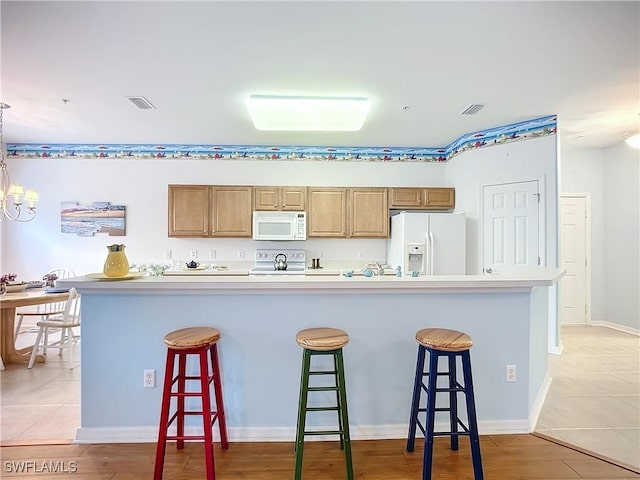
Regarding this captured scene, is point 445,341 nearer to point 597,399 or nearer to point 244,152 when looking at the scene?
point 597,399

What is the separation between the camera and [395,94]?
2936 millimetres

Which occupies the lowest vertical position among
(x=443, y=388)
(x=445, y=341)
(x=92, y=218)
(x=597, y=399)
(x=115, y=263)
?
(x=597, y=399)

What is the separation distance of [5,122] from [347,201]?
425cm

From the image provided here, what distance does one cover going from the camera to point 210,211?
14.4ft

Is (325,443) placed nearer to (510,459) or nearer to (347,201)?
(510,459)

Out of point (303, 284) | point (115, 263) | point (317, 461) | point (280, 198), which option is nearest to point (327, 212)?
point (280, 198)

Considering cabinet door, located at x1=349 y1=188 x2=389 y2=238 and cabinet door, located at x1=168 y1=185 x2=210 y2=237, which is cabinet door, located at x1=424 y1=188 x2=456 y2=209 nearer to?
cabinet door, located at x1=349 y1=188 x2=389 y2=238

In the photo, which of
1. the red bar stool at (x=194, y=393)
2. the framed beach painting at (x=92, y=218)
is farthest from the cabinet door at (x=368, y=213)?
the framed beach painting at (x=92, y=218)

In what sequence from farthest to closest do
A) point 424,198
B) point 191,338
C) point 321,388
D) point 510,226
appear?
point 424,198 < point 510,226 < point 191,338 < point 321,388

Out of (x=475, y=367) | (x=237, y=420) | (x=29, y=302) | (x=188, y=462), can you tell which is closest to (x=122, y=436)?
(x=188, y=462)

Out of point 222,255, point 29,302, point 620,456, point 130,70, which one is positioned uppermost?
point 130,70

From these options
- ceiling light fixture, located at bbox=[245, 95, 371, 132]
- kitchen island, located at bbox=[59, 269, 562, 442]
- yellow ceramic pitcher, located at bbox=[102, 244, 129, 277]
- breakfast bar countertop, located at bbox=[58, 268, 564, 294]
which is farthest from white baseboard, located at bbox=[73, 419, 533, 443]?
ceiling light fixture, located at bbox=[245, 95, 371, 132]

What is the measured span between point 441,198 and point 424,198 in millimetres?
241

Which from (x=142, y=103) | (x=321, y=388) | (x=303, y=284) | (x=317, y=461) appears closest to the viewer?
(x=321, y=388)
